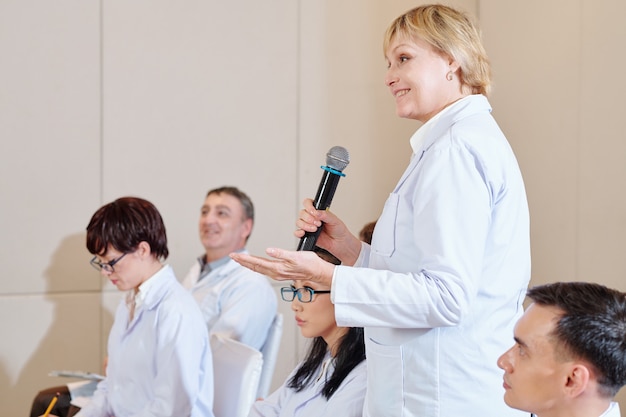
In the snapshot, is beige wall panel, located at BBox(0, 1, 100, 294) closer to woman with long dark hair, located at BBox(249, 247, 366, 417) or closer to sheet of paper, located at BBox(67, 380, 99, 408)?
sheet of paper, located at BBox(67, 380, 99, 408)

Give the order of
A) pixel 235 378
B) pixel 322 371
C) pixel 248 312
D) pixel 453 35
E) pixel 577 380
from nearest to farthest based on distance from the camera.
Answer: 1. pixel 577 380
2. pixel 453 35
3. pixel 322 371
4. pixel 235 378
5. pixel 248 312

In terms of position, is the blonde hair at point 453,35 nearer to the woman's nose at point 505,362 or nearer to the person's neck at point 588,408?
the woman's nose at point 505,362

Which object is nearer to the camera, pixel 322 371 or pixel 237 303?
pixel 322 371

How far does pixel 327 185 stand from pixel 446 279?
1.11ft

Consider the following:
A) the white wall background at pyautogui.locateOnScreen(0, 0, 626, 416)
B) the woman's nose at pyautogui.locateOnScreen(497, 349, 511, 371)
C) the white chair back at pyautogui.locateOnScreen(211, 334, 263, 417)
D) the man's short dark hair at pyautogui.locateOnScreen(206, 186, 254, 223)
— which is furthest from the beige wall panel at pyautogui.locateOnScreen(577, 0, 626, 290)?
the woman's nose at pyautogui.locateOnScreen(497, 349, 511, 371)

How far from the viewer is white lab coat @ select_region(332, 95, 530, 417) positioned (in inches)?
55.6

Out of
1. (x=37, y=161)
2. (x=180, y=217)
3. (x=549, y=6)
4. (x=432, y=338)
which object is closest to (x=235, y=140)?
(x=180, y=217)

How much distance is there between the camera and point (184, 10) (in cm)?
421

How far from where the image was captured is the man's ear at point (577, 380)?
126cm

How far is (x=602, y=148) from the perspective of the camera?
3525 millimetres

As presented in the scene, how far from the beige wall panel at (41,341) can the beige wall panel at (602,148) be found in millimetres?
2383

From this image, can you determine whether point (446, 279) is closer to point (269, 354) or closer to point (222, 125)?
point (269, 354)

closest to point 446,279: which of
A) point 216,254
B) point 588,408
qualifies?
point 588,408

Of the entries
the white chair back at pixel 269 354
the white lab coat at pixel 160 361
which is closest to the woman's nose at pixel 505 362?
the white lab coat at pixel 160 361
